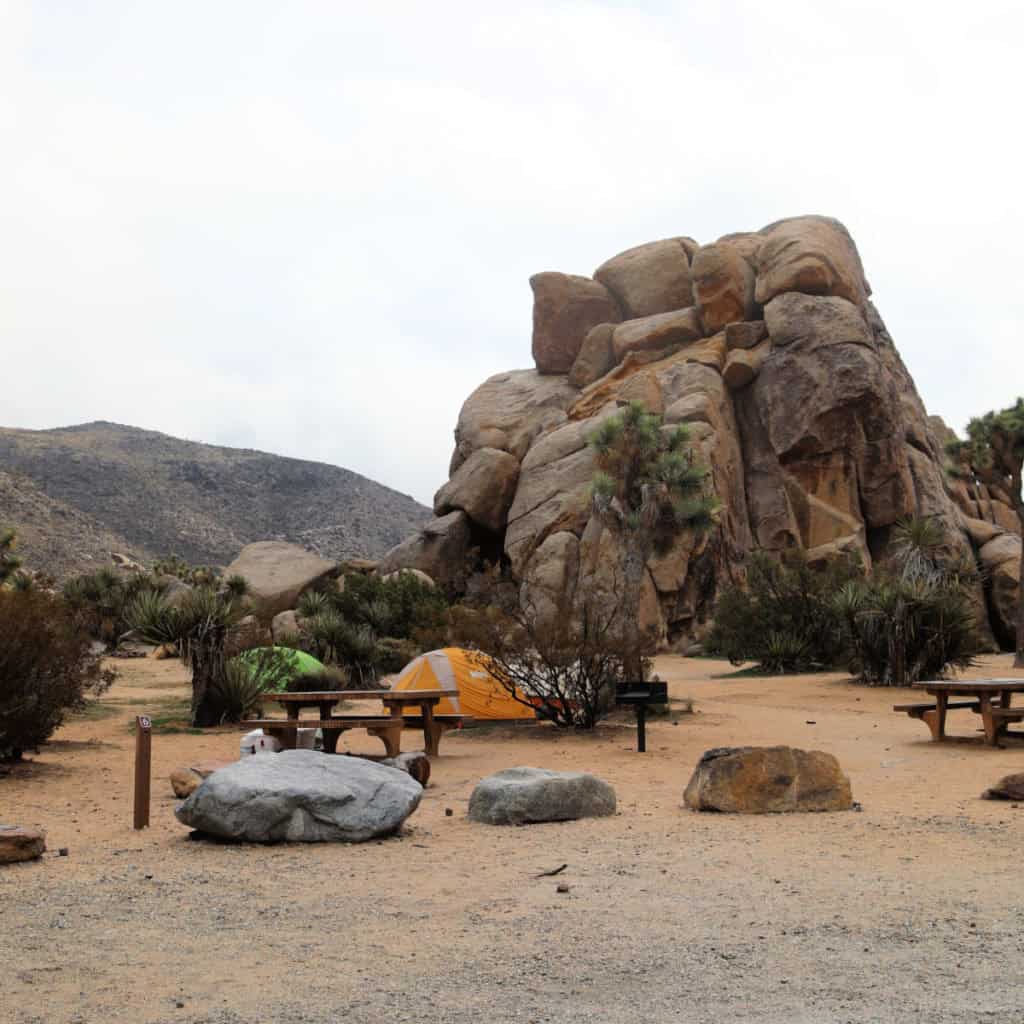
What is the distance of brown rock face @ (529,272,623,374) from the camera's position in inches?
1890

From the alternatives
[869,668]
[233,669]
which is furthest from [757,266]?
[233,669]

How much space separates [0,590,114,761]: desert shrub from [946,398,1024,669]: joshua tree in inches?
900

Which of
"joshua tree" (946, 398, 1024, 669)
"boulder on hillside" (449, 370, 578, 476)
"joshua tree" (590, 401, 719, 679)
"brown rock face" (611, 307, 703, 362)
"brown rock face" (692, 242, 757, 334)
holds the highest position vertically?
"brown rock face" (692, 242, 757, 334)

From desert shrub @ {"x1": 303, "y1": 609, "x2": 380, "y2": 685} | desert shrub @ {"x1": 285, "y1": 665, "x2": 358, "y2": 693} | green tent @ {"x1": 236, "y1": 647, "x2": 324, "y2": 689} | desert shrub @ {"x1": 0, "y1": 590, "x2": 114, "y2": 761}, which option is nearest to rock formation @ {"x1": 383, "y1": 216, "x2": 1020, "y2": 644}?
desert shrub @ {"x1": 303, "y1": 609, "x2": 380, "y2": 685}

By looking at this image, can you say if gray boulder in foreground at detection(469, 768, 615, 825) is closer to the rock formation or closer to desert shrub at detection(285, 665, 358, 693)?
desert shrub at detection(285, 665, 358, 693)

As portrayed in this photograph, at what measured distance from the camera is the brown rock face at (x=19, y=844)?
7074 millimetres

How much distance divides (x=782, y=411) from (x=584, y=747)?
89.0ft

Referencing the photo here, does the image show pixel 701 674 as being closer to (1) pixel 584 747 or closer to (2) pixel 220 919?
(1) pixel 584 747

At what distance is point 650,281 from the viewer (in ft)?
155

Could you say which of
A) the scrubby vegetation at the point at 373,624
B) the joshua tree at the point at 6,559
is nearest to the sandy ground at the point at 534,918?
the scrubby vegetation at the point at 373,624

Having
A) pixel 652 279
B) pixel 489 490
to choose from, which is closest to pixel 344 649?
pixel 489 490

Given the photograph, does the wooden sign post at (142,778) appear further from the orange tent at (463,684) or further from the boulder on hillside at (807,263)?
the boulder on hillside at (807,263)

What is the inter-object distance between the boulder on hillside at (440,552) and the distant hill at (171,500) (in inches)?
1166

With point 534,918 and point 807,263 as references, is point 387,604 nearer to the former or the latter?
point 807,263
